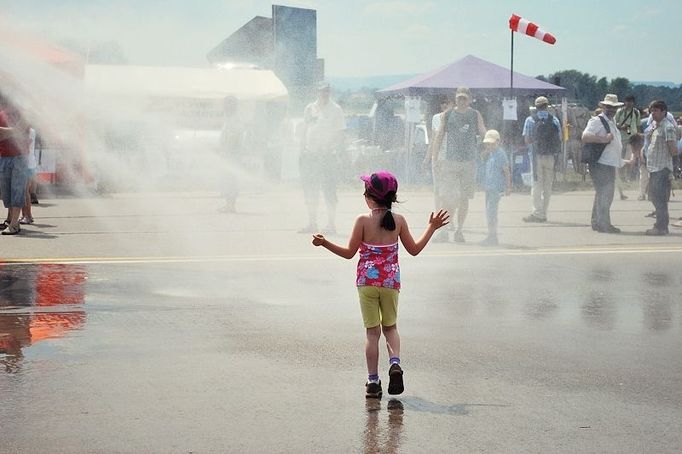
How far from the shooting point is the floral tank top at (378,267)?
5.86 metres

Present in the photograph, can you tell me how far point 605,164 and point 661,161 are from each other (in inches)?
29.6

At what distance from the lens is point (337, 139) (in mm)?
13977

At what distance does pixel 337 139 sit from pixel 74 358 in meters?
7.82

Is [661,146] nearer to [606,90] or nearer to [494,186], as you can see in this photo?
[494,186]

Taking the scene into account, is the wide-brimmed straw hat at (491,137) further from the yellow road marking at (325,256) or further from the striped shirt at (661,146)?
the striped shirt at (661,146)

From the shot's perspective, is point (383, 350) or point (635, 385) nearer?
point (635, 385)

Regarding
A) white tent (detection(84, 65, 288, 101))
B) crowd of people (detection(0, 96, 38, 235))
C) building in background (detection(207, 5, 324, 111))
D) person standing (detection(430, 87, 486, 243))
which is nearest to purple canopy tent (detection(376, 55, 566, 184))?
building in background (detection(207, 5, 324, 111))

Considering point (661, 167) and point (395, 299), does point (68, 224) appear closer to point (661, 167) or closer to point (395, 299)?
point (661, 167)

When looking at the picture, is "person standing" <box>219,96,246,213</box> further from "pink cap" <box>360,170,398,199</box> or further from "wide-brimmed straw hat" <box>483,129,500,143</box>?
"pink cap" <box>360,170,398,199</box>

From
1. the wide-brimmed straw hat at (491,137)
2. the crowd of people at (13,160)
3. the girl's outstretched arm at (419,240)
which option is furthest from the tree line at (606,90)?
the girl's outstretched arm at (419,240)

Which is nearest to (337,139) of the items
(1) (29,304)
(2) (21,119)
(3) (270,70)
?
(2) (21,119)

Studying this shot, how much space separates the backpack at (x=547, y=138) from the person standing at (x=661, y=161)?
5.73 feet

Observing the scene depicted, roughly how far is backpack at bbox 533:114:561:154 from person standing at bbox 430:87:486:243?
3057 mm

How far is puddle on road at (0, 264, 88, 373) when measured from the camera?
7.10 metres
